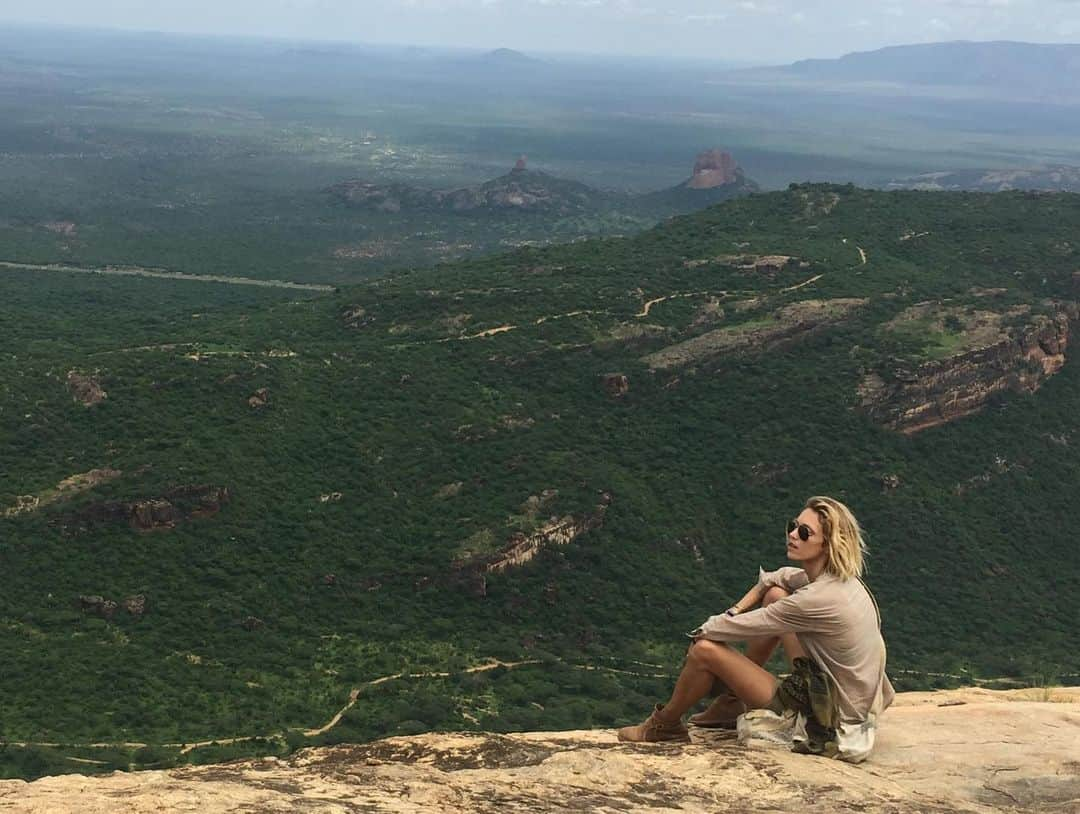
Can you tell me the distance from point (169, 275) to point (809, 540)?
500 feet

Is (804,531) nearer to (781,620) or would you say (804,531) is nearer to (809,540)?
(809,540)

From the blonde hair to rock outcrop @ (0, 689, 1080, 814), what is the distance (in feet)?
7.69

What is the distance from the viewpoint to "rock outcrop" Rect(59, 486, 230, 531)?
2128 inches

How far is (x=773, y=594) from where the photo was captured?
1241 cm

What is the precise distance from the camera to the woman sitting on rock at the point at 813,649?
454 inches

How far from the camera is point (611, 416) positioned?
70.9 m

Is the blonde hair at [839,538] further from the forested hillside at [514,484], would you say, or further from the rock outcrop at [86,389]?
the rock outcrop at [86,389]

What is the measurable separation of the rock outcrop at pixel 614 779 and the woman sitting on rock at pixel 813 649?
452 mm

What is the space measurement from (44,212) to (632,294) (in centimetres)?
15743

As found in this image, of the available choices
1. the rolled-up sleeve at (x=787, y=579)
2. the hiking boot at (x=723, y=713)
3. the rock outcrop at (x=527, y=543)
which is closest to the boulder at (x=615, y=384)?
the rock outcrop at (x=527, y=543)

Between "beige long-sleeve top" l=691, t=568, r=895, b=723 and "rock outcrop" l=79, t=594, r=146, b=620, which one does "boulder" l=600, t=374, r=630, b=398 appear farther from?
"beige long-sleeve top" l=691, t=568, r=895, b=723

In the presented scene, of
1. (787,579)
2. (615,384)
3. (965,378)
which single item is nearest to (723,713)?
(787,579)

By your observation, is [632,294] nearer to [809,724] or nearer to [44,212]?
[809,724]

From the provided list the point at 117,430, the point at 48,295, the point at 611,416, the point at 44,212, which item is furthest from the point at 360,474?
the point at 44,212
